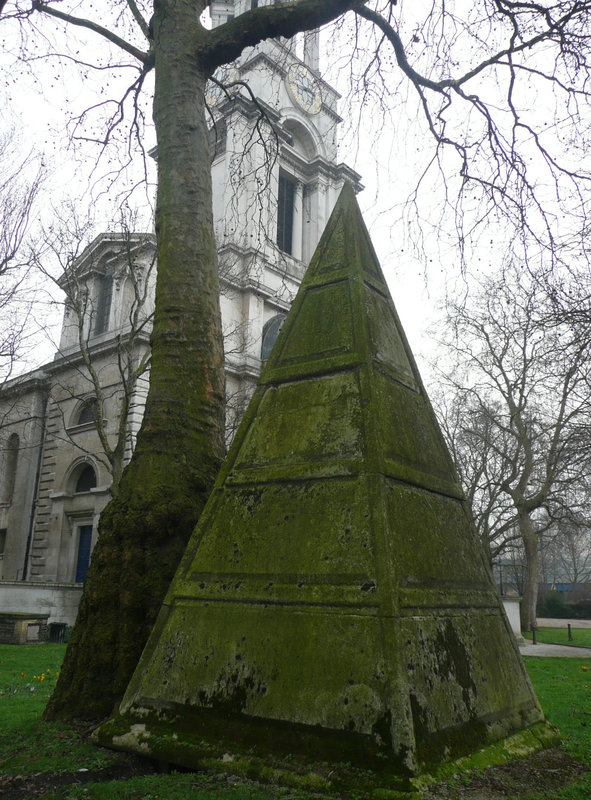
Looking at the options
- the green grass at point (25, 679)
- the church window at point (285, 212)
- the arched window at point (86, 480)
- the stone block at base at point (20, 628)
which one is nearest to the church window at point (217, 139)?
the church window at point (285, 212)

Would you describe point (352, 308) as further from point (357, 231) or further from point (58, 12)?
point (58, 12)

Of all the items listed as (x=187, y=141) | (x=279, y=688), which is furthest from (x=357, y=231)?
(x=279, y=688)

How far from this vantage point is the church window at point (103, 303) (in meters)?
26.4

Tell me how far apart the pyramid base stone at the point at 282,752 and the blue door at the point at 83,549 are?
22853 mm

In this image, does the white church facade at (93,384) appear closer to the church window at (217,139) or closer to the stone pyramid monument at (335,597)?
the church window at (217,139)

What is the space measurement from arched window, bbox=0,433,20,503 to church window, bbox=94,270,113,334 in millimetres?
7443

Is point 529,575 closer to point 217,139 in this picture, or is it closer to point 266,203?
point 266,203

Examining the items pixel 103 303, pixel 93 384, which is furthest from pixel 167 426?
pixel 103 303

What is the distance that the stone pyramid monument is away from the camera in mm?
2232

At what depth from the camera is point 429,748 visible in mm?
2121

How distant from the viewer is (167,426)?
3.93m

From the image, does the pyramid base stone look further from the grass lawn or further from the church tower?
the church tower

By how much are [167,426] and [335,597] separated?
1899 mm

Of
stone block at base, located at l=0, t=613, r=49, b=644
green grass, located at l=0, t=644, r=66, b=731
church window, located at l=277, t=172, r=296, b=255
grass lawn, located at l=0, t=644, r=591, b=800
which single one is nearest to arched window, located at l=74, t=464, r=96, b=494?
stone block at base, located at l=0, t=613, r=49, b=644
